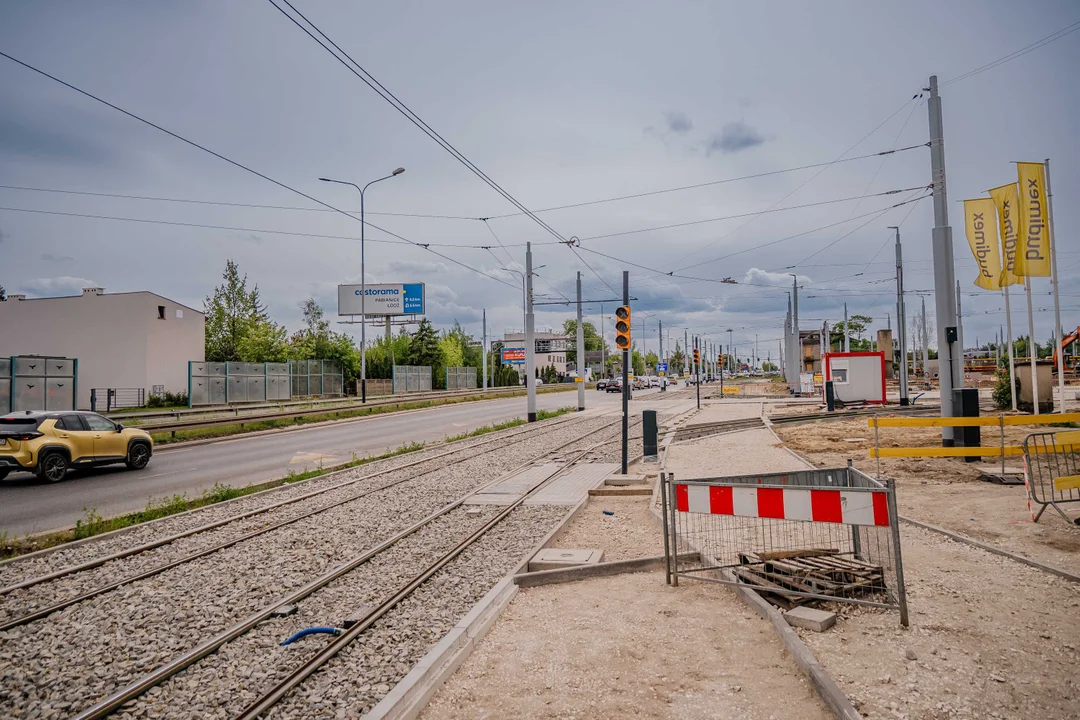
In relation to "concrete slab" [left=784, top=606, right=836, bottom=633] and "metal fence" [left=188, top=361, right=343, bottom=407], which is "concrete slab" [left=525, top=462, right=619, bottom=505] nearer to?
"concrete slab" [left=784, top=606, right=836, bottom=633]

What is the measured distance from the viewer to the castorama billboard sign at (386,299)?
7150 centimetres

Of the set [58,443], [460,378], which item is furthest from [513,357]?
[58,443]

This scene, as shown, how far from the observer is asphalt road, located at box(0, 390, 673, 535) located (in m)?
11.4

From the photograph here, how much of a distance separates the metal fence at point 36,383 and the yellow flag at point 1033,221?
1443 inches

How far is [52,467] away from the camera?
14062 mm

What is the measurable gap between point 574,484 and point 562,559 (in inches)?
220

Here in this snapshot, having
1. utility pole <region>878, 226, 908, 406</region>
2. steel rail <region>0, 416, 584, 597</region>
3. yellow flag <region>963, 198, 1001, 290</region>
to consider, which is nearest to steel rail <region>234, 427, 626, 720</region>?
steel rail <region>0, 416, 584, 597</region>

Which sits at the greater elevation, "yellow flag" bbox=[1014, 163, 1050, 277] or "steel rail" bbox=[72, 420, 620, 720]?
"yellow flag" bbox=[1014, 163, 1050, 277]

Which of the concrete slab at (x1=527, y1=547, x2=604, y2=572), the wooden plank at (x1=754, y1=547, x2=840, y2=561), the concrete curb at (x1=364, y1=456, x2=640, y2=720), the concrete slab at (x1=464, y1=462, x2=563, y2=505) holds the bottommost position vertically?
the concrete slab at (x1=464, y1=462, x2=563, y2=505)

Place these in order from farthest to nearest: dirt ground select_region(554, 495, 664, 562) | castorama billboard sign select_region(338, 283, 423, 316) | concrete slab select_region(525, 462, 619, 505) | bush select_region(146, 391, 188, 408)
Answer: castorama billboard sign select_region(338, 283, 423, 316), bush select_region(146, 391, 188, 408), concrete slab select_region(525, 462, 619, 505), dirt ground select_region(554, 495, 664, 562)

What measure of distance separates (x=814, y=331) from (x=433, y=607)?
82.2 m

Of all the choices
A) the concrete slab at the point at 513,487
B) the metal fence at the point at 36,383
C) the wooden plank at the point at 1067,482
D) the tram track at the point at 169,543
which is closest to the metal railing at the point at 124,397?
the metal fence at the point at 36,383

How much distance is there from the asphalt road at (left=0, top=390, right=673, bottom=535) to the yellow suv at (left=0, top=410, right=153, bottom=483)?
1.25 ft

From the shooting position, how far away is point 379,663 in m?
4.89
